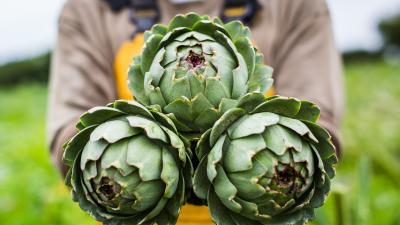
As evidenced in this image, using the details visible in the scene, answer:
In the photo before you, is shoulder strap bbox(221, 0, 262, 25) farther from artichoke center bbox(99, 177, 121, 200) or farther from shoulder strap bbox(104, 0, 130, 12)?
artichoke center bbox(99, 177, 121, 200)

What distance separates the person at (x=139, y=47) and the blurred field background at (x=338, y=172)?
0.32 metres

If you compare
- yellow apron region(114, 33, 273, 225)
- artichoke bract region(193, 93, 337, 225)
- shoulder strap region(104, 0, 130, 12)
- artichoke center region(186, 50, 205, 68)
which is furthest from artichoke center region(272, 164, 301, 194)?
shoulder strap region(104, 0, 130, 12)

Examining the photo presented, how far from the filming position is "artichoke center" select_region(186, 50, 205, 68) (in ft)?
2.42

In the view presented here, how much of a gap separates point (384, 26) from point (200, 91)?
1031 cm

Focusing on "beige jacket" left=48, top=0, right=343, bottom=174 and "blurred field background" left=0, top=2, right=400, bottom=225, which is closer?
"beige jacket" left=48, top=0, right=343, bottom=174

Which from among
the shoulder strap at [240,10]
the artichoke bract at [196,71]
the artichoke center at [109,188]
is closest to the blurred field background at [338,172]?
the shoulder strap at [240,10]

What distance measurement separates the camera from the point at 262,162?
2.21ft

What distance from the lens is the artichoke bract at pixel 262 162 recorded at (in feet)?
2.21

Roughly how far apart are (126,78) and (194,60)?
47 cm

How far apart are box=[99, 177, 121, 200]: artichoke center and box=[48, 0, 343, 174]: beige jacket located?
0.48 meters

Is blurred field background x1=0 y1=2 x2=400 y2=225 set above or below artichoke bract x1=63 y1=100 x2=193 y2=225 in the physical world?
below

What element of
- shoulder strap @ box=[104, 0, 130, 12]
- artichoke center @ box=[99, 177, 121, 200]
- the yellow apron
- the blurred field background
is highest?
shoulder strap @ box=[104, 0, 130, 12]

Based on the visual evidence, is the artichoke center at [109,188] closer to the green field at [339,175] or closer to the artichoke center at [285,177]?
the artichoke center at [285,177]

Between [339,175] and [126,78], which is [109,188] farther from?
[339,175]
